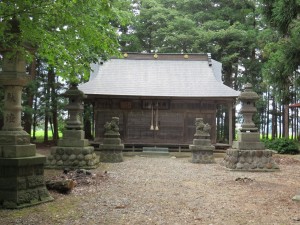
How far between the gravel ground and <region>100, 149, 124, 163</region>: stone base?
4153 millimetres

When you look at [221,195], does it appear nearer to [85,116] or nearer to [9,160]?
[9,160]

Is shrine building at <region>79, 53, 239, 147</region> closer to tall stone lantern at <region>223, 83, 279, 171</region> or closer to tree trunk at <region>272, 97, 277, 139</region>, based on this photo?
tall stone lantern at <region>223, 83, 279, 171</region>

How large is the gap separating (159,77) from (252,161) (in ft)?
35.7

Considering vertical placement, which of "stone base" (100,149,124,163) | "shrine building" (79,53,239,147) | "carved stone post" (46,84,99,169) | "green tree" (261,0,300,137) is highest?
"green tree" (261,0,300,137)

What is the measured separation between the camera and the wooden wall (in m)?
19.5

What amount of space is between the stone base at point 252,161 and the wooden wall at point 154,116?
24.9 feet

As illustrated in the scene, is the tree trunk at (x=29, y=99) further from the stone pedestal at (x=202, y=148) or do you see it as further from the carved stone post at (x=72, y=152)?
the stone pedestal at (x=202, y=148)

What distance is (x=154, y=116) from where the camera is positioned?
771 inches

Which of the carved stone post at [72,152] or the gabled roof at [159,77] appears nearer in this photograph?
the carved stone post at [72,152]

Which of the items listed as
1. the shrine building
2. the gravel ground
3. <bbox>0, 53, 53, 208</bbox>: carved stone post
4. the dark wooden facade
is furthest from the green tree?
the dark wooden facade

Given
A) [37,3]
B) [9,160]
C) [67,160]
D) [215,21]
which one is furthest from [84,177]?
[215,21]

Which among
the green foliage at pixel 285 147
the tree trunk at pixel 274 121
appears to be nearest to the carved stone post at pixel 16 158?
the green foliage at pixel 285 147

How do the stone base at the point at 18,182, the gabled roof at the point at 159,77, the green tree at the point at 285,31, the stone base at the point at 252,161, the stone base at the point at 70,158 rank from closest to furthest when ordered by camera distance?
the stone base at the point at 18,182 < the green tree at the point at 285,31 < the stone base at the point at 70,158 < the stone base at the point at 252,161 < the gabled roof at the point at 159,77

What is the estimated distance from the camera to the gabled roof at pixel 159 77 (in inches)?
752
